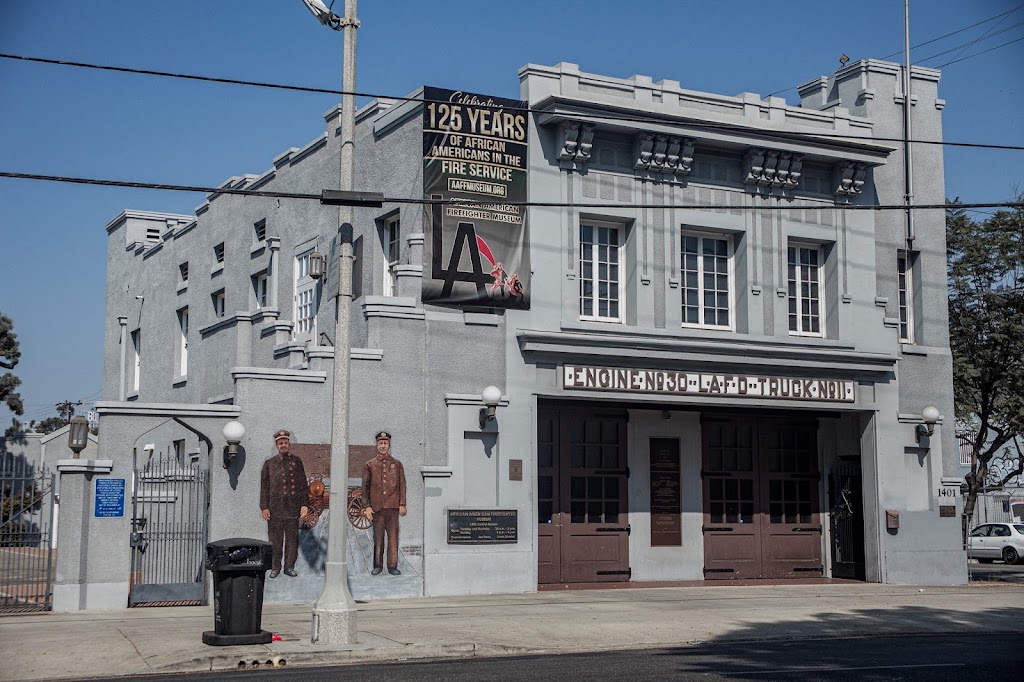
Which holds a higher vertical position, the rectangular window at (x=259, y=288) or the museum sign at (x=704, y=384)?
the rectangular window at (x=259, y=288)

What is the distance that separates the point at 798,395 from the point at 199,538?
40.3 ft

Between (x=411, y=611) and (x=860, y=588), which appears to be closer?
(x=411, y=611)

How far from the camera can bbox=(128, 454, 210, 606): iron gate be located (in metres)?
18.9

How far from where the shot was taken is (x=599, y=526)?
77.5ft

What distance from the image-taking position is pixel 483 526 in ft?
69.5

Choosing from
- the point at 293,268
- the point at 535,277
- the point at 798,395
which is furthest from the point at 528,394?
the point at 293,268

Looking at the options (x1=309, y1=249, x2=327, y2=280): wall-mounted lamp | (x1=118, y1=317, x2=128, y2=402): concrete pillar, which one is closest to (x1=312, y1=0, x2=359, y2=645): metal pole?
(x1=309, y1=249, x2=327, y2=280): wall-mounted lamp

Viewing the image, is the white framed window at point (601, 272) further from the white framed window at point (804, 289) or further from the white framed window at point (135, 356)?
the white framed window at point (135, 356)

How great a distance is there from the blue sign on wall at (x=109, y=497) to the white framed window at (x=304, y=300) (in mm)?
6952

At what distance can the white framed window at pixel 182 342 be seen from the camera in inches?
1223

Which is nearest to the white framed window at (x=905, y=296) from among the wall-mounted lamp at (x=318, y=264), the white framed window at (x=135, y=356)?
the wall-mounted lamp at (x=318, y=264)

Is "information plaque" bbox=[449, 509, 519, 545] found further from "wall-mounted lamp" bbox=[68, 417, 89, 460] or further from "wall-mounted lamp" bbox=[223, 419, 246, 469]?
"wall-mounted lamp" bbox=[68, 417, 89, 460]

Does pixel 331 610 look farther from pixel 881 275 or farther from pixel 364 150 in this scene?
pixel 881 275

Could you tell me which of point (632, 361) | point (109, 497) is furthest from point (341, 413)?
point (632, 361)
